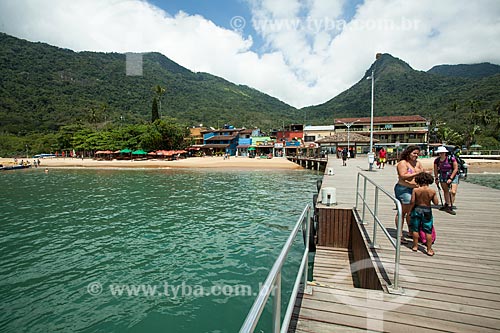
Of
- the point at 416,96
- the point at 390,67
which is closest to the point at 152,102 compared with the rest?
the point at 416,96

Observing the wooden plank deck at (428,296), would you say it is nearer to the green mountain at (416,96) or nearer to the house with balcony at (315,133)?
the house with balcony at (315,133)

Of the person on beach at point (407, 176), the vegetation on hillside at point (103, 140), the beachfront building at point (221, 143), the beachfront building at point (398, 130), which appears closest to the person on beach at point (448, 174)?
the person on beach at point (407, 176)

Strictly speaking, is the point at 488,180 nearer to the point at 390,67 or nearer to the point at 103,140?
the point at 103,140

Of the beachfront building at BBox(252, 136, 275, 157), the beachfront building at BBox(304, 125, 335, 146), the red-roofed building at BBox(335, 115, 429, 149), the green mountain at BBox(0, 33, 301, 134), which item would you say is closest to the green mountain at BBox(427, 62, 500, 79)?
the green mountain at BBox(0, 33, 301, 134)

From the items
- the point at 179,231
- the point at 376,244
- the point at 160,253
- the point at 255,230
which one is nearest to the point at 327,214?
the point at 376,244

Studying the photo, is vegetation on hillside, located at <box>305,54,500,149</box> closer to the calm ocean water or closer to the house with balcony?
the house with balcony

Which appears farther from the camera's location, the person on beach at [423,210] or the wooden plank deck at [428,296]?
the person on beach at [423,210]

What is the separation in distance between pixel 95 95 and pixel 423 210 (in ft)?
500

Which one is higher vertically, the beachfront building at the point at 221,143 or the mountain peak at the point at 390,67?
the mountain peak at the point at 390,67

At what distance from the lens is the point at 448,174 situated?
6078mm

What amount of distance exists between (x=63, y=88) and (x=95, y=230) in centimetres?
14694

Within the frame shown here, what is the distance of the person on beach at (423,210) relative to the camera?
3.98m

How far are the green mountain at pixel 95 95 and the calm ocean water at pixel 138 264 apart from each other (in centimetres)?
8386

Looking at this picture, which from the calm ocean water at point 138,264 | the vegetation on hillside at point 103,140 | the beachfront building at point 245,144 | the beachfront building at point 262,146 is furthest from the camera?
the beachfront building at point 245,144
